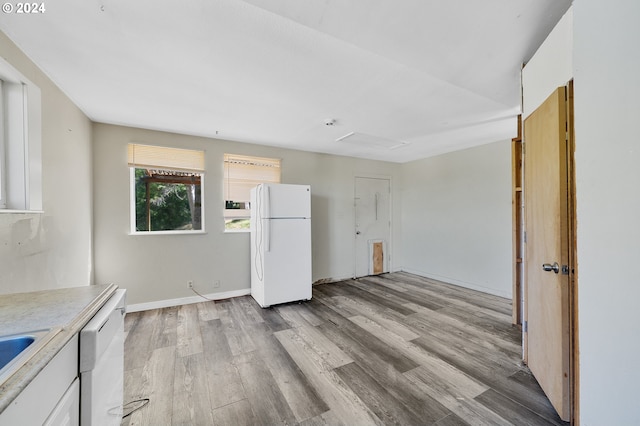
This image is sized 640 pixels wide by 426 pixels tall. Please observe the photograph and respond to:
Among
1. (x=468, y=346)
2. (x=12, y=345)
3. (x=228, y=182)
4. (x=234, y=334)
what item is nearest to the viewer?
(x=12, y=345)

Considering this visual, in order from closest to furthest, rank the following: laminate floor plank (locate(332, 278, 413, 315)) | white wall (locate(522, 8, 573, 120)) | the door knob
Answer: white wall (locate(522, 8, 573, 120)) < the door knob < laminate floor plank (locate(332, 278, 413, 315))

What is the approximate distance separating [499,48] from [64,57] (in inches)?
121

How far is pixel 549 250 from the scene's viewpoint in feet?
5.09

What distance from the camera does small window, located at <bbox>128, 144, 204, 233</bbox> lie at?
324cm

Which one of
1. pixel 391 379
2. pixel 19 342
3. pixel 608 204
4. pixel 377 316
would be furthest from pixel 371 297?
pixel 19 342

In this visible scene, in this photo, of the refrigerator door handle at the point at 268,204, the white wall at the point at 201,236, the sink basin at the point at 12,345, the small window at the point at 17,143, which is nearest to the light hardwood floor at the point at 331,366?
the white wall at the point at 201,236

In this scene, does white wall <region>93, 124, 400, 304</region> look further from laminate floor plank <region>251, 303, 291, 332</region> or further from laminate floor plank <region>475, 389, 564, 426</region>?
laminate floor plank <region>475, 389, 564, 426</region>

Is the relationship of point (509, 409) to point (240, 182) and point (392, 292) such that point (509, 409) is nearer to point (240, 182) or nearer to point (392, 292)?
point (392, 292)

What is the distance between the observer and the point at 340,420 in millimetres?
1522

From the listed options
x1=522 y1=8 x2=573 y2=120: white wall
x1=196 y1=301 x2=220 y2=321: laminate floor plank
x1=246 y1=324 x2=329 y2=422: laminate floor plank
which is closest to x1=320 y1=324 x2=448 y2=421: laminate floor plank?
x1=246 y1=324 x2=329 y2=422: laminate floor plank

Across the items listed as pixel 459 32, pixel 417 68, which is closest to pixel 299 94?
pixel 417 68

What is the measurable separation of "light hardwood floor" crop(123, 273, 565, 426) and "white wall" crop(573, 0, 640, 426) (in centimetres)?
91

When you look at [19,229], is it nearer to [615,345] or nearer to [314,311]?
[314,311]

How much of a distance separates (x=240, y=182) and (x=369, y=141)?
2.14m
